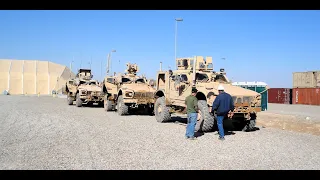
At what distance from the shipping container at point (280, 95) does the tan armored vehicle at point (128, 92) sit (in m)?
23.6

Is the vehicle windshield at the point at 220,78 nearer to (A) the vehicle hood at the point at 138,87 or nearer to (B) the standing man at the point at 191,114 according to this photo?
(B) the standing man at the point at 191,114

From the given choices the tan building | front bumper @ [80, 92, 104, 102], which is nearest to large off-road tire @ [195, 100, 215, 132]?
front bumper @ [80, 92, 104, 102]

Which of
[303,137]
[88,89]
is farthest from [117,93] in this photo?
[303,137]

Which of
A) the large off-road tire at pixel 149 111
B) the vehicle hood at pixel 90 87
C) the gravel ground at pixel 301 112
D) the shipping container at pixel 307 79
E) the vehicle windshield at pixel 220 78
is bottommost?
the gravel ground at pixel 301 112

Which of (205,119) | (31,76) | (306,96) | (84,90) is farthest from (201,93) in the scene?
(31,76)

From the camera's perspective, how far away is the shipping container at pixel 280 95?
130 ft

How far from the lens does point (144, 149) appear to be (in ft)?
29.1

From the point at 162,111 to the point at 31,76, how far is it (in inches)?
3466

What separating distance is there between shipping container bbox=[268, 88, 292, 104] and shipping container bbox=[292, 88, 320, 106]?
1070mm

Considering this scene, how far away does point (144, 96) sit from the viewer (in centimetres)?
1842

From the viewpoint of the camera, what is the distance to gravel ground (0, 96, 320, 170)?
7.31 metres

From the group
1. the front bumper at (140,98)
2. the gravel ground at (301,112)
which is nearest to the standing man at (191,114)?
the front bumper at (140,98)
